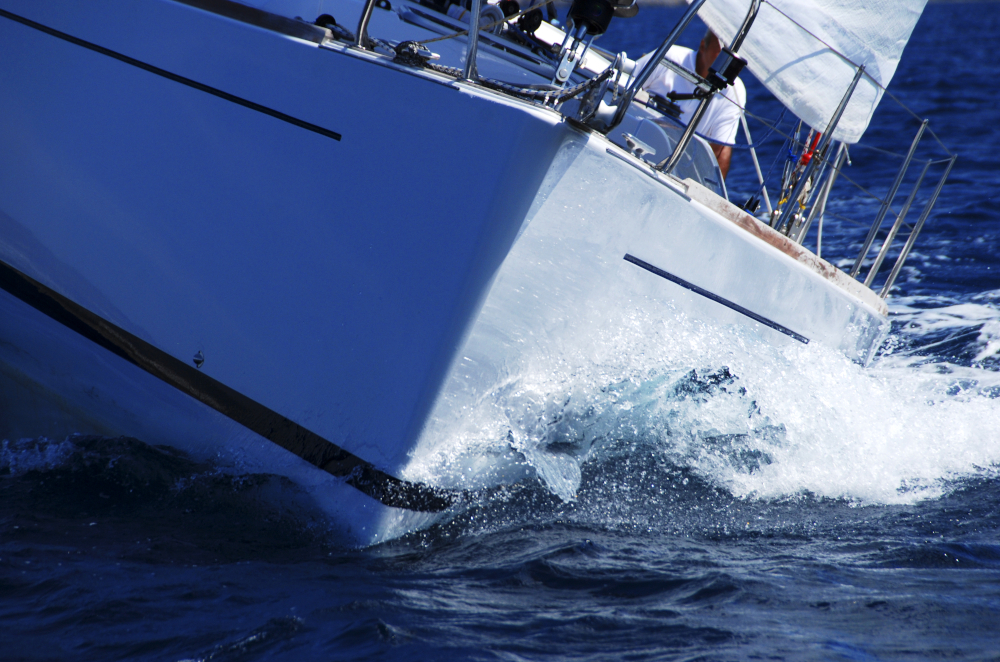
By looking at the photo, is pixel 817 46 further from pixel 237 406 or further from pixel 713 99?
pixel 237 406

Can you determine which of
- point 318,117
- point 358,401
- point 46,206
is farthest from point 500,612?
point 46,206

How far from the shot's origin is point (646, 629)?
85.0 inches

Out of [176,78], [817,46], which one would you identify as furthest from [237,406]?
[817,46]

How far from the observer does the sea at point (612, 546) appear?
2104 mm

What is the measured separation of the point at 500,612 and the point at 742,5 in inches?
102

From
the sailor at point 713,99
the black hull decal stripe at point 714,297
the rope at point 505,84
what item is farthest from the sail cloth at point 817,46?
the rope at point 505,84

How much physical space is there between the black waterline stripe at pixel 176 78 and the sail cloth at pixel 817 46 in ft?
6.13

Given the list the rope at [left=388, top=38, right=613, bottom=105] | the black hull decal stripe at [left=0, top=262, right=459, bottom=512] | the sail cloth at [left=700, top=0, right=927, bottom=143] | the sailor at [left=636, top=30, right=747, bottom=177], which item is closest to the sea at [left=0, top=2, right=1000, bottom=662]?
the black hull decal stripe at [left=0, top=262, right=459, bottom=512]

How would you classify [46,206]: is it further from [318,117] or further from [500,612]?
[500,612]

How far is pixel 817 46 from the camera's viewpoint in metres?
3.70

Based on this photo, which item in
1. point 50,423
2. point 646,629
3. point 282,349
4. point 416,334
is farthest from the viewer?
point 50,423

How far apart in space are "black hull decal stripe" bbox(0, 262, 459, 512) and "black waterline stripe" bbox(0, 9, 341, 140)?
2.70 feet

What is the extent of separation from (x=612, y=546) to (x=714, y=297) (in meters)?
0.88

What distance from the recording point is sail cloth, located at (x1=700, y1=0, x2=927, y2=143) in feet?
12.1
